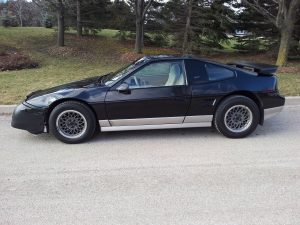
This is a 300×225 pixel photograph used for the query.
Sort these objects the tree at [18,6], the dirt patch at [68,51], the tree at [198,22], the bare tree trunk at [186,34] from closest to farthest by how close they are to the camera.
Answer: the dirt patch at [68,51], the tree at [198,22], the bare tree trunk at [186,34], the tree at [18,6]

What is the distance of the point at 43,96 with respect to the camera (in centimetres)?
538

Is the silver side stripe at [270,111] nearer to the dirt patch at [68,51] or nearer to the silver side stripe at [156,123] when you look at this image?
the silver side stripe at [156,123]

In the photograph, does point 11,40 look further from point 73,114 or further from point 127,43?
point 73,114

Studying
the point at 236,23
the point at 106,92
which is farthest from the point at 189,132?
the point at 236,23

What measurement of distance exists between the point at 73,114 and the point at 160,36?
14.5 meters

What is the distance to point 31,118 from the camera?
5.25 metres

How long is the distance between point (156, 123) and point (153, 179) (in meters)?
1.48

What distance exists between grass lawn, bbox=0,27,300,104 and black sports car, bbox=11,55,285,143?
105 inches

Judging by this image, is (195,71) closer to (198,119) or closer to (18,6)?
(198,119)

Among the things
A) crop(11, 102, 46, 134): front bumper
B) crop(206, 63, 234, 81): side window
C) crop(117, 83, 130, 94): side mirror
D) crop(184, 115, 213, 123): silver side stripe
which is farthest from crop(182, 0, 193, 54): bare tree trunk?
crop(11, 102, 46, 134): front bumper

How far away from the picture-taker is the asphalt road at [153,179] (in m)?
3.32

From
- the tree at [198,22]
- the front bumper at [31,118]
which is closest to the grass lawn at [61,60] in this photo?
the tree at [198,22]

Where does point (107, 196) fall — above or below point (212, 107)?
below

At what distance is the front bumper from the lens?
17.2 ft
